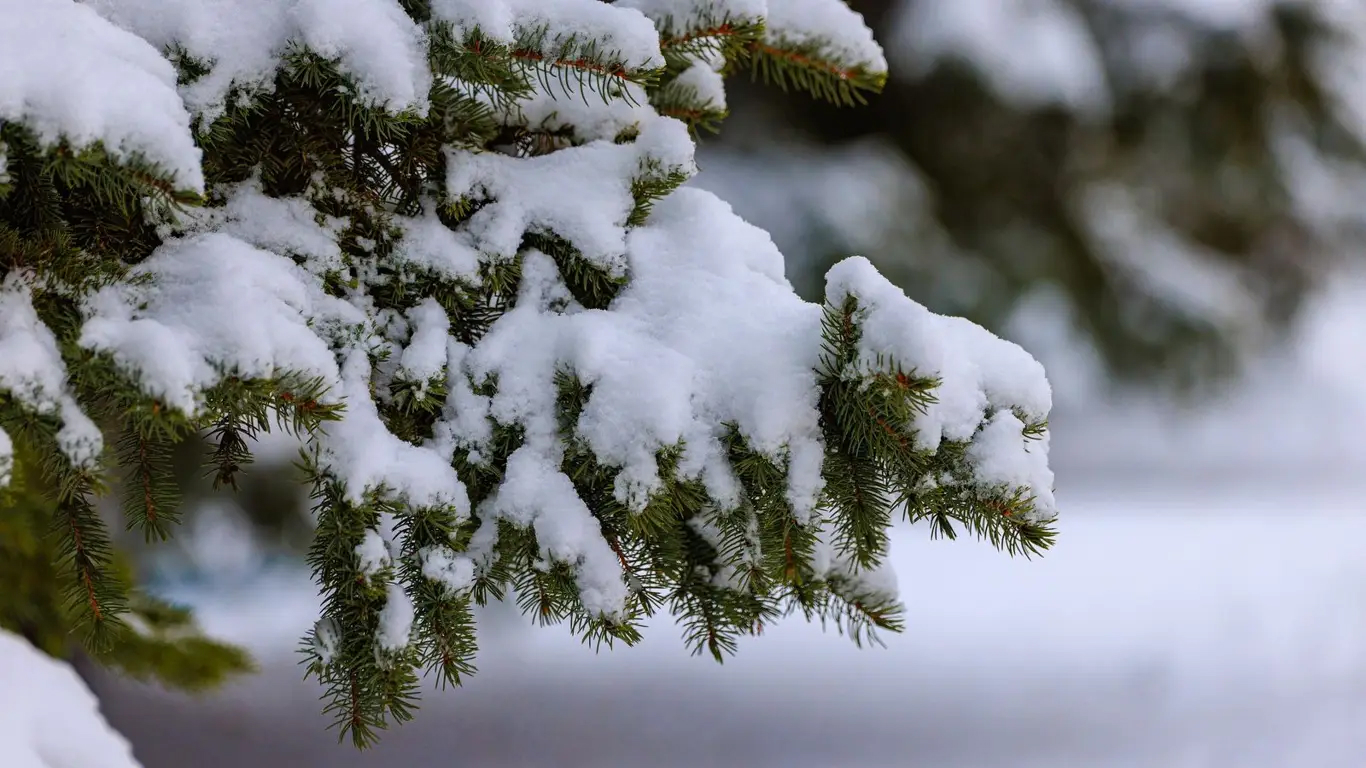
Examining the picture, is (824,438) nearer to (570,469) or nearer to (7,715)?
(570,469)

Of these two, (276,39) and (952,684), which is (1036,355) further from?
(276,39)

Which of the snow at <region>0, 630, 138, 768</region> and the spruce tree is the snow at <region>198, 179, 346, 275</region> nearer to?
the spruce tree

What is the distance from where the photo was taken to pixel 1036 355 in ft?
14.2

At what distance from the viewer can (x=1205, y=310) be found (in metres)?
4.49

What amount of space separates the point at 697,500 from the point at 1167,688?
4032mm

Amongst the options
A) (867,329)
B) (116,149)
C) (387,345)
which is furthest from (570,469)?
(116,149)

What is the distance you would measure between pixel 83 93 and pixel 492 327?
1.41 feet

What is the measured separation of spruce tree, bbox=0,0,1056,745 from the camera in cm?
83

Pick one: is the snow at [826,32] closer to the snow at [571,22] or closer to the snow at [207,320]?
the snow at [571,22]

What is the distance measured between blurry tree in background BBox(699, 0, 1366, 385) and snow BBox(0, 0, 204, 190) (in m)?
3.09

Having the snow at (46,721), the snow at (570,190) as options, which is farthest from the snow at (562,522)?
the snow at (46,721)

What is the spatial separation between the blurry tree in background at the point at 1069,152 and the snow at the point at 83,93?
3.09 metres

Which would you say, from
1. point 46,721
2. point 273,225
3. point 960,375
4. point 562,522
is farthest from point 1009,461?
point 46,721

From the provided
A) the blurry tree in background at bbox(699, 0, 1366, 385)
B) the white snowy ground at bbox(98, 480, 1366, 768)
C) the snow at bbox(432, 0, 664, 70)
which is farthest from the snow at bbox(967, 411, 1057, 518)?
the white snowy ground at bbox(98, 480, 1366, 768)
